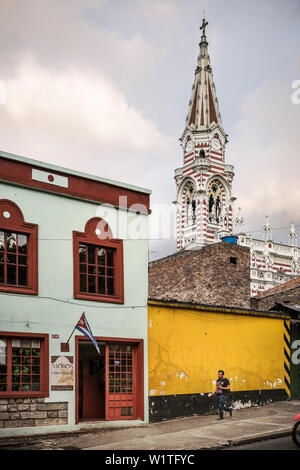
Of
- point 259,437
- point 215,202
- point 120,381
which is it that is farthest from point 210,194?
point 259,437

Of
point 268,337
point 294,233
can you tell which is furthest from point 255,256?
point 268,337

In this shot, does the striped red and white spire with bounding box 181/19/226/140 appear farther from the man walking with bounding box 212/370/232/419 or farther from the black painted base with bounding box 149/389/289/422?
the man walking with bounding box 212/370/232/419

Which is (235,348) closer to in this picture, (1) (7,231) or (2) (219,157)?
(1) (7,231)

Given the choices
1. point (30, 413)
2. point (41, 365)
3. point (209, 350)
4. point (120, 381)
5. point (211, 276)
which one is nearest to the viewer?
point (30, 413)

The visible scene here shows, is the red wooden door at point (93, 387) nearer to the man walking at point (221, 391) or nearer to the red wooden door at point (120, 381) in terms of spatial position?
the red wooden door at point (120, 381)

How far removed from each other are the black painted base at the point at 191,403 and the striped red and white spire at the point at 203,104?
158ft

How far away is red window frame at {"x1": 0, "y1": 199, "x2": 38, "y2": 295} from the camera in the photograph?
14305 millimetres

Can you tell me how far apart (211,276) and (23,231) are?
13700 millimetres

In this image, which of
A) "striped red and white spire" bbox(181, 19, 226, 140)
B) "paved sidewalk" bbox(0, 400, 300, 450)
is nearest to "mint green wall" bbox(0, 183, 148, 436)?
"paved sidewalk" bbox(0, 400, 300, 450)

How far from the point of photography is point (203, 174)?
62.7m

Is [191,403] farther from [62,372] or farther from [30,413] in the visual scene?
[30,413]

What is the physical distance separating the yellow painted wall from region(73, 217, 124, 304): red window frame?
132cm

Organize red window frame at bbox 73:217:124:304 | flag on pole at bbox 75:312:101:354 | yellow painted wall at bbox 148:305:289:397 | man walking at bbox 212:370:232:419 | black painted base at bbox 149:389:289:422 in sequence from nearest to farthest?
flag on pole at bbox 75:312:101:354
red window frame at bbox 73:217:124:304
man walking at bbox 212:370:232:419
black painted base at bbox 149:389:289:422
yellow painted wall at bbox 148:305:289:397
